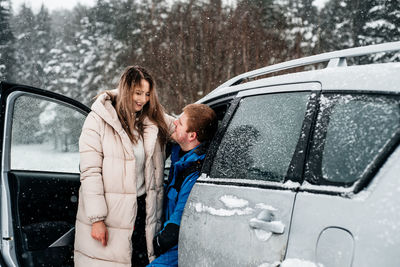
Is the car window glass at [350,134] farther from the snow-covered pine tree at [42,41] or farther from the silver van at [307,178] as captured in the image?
the snow-covered pine tree at [42,41]

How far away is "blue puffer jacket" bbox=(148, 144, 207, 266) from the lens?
219 centimetres

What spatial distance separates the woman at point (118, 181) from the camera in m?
2.37

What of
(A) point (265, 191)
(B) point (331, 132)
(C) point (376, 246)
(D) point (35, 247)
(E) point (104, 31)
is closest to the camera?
(C) point (376, 246)

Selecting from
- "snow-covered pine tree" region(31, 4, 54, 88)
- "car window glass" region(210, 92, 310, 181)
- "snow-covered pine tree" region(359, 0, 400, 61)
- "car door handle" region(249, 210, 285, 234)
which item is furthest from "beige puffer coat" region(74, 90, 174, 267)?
"snow-covered pine tree" region(31, 4, 54, 88)

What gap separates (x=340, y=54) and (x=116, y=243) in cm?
178

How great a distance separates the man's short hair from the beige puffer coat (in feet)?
1.19

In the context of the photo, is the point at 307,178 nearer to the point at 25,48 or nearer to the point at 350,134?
the point at 350,134

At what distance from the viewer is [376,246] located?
1.16 metres

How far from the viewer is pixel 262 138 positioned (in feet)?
5.96

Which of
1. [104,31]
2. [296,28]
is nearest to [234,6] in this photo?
[296,28]

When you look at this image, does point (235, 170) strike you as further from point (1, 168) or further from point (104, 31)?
point (104, 31)

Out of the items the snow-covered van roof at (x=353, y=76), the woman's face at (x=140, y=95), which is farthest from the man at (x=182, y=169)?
the snow-covered van roof at (x=353, y=76)

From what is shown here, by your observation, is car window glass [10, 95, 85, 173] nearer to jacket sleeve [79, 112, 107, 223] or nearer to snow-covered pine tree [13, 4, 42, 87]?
jacket sleeve [79, 112, 107, 223]

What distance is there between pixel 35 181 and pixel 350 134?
2.66m
